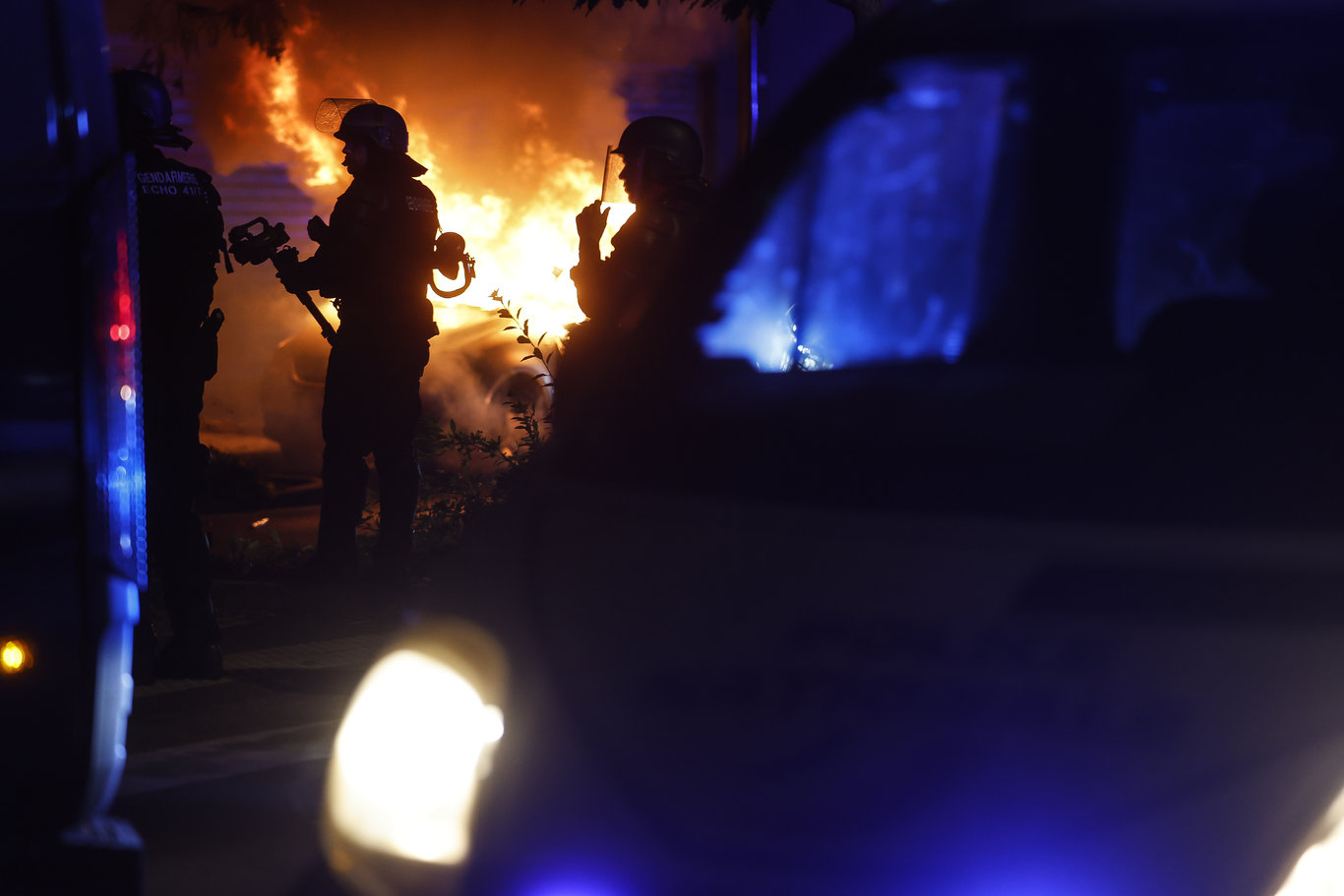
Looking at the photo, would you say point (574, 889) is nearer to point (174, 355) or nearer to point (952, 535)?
point (952, 535)

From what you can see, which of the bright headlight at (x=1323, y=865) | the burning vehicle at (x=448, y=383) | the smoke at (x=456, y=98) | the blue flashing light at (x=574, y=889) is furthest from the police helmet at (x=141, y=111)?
the smoke at (x=456, y=98)

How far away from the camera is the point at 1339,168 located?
109 inches

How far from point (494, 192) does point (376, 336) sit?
26.4ft

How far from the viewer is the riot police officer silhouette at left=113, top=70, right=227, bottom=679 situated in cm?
557

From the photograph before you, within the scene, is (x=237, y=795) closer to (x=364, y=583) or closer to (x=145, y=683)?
(x=145, y=683)

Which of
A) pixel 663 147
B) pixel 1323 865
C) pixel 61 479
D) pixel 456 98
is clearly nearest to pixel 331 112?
pixel 663 147

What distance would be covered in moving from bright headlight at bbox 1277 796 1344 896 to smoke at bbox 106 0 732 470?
12781 millimetres

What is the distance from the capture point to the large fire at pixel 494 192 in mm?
14984

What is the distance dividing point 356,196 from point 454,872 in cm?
585

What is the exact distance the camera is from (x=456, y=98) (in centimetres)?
1548

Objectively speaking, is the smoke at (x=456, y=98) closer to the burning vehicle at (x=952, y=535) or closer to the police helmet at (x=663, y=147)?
the police helmet at (x=663, y=147)

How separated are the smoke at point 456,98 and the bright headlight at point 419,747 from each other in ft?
39.6

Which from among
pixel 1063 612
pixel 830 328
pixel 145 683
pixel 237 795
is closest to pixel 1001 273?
pixel 830 328

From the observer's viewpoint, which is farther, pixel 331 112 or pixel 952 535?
pixel 331 112
